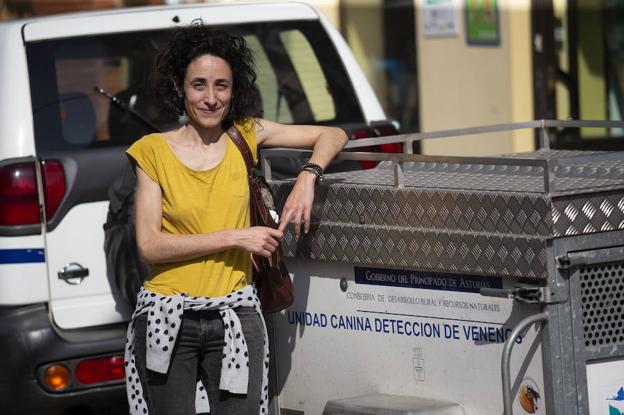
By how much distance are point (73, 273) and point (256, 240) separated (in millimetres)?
1638

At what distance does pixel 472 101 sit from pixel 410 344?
756 cm

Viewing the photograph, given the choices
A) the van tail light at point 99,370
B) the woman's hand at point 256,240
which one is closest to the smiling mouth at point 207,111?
the woman's hand at point 256,240

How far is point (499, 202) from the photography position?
11.4 ft

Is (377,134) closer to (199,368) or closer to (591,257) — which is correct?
(199,368)

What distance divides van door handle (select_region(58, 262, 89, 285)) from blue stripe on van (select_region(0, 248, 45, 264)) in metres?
0.12

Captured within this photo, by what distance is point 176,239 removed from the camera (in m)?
3.63

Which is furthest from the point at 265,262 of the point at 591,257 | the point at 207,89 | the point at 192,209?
the point at 591,257

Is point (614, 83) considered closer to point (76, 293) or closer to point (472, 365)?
point (76, 293)

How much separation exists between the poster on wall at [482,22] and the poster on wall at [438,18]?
0.69 feet

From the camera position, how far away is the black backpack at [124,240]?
486cm

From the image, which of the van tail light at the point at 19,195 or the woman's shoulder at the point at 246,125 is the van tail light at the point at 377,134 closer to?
the van tail light at the point at 19,195

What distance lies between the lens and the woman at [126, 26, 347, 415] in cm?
366

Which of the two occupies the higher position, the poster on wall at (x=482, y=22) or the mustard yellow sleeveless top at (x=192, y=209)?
the poster on wall at (x=482, y=22)

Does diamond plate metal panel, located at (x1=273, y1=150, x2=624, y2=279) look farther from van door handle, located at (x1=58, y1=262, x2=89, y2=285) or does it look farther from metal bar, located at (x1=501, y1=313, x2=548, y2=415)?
van door handle, located at (x1=58, y1=262, x2=89, y2=285)
